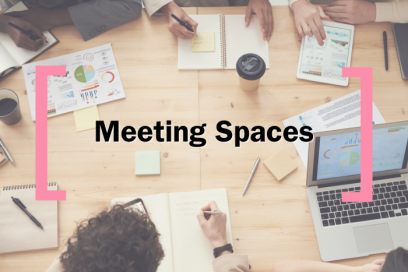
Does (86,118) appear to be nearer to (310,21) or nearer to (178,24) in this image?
(178,24)

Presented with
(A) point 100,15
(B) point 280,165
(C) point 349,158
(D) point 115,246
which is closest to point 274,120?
(B) point 280,165

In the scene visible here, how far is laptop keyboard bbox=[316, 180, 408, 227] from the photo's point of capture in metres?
0.90

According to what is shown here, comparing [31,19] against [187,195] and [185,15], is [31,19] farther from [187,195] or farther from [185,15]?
[187,195]

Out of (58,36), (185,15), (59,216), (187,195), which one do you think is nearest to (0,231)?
(59,216)

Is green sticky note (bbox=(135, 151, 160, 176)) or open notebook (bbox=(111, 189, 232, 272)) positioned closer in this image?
open notebook (bbox=(111, 189, 232, 272))

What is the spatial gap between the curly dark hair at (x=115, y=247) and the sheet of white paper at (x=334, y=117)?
2.01 ft

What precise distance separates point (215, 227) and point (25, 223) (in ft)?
2.02

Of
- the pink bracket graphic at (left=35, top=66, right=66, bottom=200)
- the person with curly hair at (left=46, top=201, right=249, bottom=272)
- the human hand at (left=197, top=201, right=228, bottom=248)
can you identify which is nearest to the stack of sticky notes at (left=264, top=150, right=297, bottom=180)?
the human hand at (left=197, top=201, right=228, bottom=248)

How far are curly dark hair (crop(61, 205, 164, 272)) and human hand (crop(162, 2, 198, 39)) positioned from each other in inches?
28.7

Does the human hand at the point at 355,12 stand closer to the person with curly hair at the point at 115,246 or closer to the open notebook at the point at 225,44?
the open notebook at the point at 225,44

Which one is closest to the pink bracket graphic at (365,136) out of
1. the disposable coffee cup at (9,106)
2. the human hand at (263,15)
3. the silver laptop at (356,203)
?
the silver laptop at (356,203)

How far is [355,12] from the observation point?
44.6 inches

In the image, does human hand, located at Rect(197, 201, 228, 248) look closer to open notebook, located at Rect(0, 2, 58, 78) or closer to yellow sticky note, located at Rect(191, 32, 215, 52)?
yellow sticky note, located at Rect(191, 32, 215, 52)

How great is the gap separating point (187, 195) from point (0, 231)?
606mm
